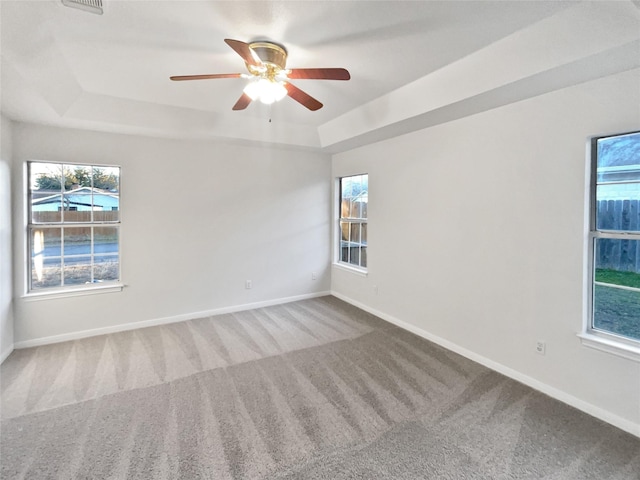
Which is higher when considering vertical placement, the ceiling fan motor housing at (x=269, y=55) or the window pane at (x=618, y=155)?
the ceiling fan motor housing at (x=269, y=55)

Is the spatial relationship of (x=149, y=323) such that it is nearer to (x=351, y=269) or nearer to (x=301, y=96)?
(x=351, y=269)

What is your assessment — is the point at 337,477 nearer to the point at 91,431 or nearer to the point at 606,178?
the point at 91,431

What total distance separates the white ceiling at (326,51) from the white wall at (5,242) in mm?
277

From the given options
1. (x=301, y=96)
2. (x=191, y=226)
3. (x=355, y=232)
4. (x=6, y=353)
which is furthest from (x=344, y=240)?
(x=6, y=353)

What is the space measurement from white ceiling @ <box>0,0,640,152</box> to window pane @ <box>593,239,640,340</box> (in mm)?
1244

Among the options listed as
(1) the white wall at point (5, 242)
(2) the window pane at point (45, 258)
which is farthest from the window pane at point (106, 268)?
(1) the white wall at point (5, 242)

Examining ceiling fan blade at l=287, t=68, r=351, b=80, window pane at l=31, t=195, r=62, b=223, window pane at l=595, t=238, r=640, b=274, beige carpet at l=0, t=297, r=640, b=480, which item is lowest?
beige carpet at l=0, t=297, r=640, b=480

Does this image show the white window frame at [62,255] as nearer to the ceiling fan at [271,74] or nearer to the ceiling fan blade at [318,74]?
the ceiling fan at [271,74]

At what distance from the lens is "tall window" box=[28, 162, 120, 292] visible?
11.2ft

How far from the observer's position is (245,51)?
6.10 ft

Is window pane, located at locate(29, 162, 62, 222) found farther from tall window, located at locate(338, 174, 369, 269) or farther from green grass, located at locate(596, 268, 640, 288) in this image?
green grass, located at locate(596, 268, 640, 288)

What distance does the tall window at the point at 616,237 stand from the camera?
7.08ft

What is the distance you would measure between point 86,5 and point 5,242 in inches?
104

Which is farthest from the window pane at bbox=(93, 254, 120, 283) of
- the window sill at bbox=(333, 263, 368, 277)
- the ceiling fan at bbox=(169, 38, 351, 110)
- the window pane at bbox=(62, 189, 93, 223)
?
the window sill at bbox=(333, 263, 368, 277)
